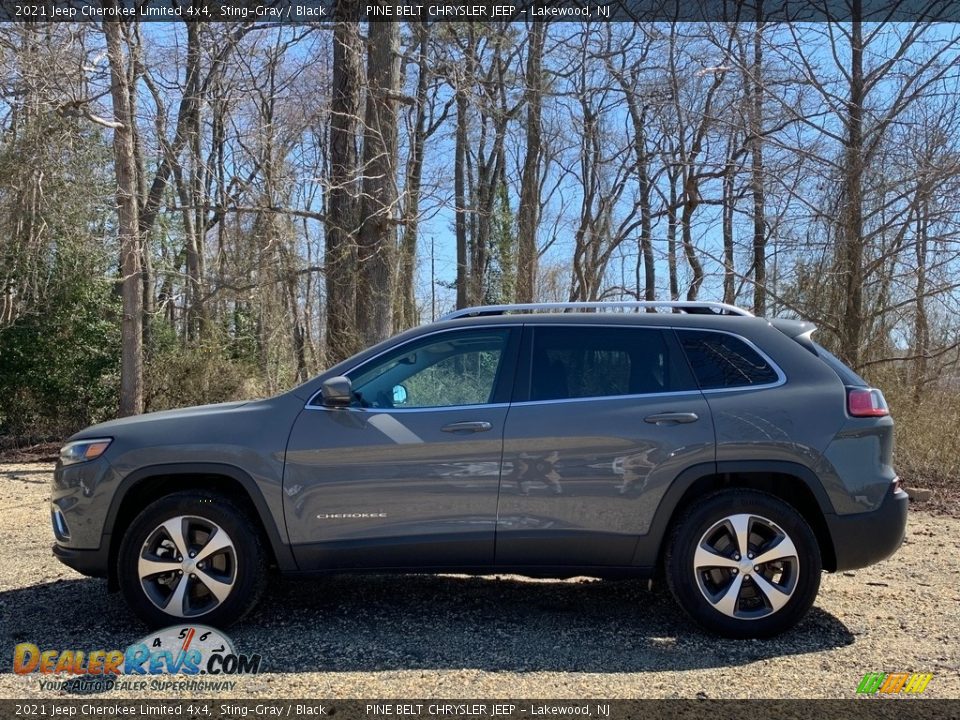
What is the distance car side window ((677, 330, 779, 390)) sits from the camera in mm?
4582

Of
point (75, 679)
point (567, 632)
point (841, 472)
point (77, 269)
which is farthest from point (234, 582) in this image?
point (77, 269)

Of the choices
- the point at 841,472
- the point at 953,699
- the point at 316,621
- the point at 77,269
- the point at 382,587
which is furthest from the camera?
the point at 77,269

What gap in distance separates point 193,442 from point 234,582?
800 mm

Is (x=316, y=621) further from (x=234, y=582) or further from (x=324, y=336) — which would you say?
(x=324, y=336)

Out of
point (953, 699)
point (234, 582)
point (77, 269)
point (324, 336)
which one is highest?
point (77, 269)

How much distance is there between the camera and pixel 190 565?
4.50 metres

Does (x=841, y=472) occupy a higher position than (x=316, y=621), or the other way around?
(x=841, y=472)

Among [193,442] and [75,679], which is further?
[193,442]

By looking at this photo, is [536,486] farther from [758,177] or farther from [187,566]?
[758,177]

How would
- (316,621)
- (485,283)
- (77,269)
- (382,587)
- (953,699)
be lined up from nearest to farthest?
(953,699) < (316,621) < (382,587) < (77,269) < (485,283)

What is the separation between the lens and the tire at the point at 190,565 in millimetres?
4477

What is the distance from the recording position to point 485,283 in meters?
17.5

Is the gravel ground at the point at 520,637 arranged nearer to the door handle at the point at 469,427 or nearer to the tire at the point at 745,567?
the tire at the point at 745,567

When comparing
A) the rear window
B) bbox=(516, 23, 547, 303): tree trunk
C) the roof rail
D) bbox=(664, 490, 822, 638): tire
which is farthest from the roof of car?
bbox=(516, 23, 547, 303): tree trunk
